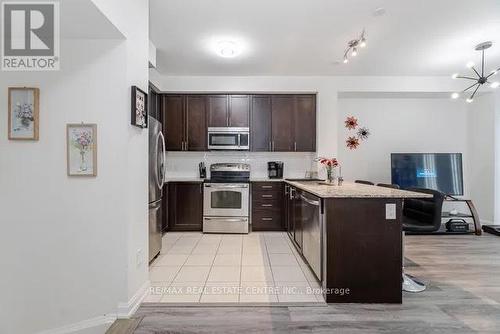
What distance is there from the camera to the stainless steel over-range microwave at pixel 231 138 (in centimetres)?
490

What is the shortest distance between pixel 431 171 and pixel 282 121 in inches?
110

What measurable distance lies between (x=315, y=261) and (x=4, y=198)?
2.73m

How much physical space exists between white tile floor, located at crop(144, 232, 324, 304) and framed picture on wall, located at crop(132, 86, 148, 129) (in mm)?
1543

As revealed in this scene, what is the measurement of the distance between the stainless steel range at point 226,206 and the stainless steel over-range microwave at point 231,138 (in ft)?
2.17

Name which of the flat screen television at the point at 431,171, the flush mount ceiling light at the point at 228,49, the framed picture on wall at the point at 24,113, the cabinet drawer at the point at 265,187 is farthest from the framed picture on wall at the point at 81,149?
the flat screen television at the point at 431,171

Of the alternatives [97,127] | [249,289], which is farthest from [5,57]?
[249,289]

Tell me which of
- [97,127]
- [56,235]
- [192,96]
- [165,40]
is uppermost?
[165,40]

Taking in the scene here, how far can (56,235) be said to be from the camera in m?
2.18

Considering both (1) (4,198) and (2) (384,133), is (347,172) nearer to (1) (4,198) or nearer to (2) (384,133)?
(2) (384,133)

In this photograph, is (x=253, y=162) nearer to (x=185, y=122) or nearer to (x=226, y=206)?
(x=226, y=206)

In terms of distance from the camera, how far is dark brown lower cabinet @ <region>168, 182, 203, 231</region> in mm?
4719

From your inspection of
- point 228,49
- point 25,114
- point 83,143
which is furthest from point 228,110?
point 25,114

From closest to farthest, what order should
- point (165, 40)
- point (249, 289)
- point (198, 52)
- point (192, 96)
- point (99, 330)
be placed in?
point (99, 330) → point (249, 289) → point (165, 40) → point (198, 52) → point (192, 96)

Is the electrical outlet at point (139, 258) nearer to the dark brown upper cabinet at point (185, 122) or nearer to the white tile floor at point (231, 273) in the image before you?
the white tile floor at point (231, 273)
